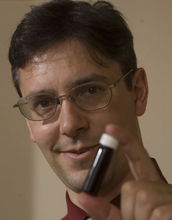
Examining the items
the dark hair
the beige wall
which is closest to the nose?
the dark hair

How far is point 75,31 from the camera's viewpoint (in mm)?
1146

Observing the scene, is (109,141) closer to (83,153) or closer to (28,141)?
(83,153)

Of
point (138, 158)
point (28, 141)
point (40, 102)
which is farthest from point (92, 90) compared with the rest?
point (28, 141)

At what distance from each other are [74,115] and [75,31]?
289mm

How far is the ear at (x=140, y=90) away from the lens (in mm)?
1250

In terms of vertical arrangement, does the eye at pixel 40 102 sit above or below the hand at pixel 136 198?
above

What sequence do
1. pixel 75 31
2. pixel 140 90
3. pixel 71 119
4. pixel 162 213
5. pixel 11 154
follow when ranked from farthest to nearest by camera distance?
1. pixel 11 154
2. pixel 140 90
3. pixel 75 31
4. pixel 71 119
5. pixel 162 213

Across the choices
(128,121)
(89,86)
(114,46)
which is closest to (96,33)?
(114,46)

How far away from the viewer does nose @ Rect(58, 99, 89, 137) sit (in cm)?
104

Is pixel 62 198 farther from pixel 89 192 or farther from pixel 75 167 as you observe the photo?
pixel 89 192

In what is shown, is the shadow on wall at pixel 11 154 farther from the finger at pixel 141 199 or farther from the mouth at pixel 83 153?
the finger at pixel 141 199

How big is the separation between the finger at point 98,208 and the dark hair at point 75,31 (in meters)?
0.57

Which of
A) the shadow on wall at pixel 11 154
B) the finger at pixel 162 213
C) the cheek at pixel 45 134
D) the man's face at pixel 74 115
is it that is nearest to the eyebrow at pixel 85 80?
the man's face at pixel 74 115

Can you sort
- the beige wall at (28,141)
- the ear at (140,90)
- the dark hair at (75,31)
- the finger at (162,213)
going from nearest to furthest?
the finger at (162,213) → the dark hair at (75,31) → the ear at (140,90) → the beige wall at (28,141)
